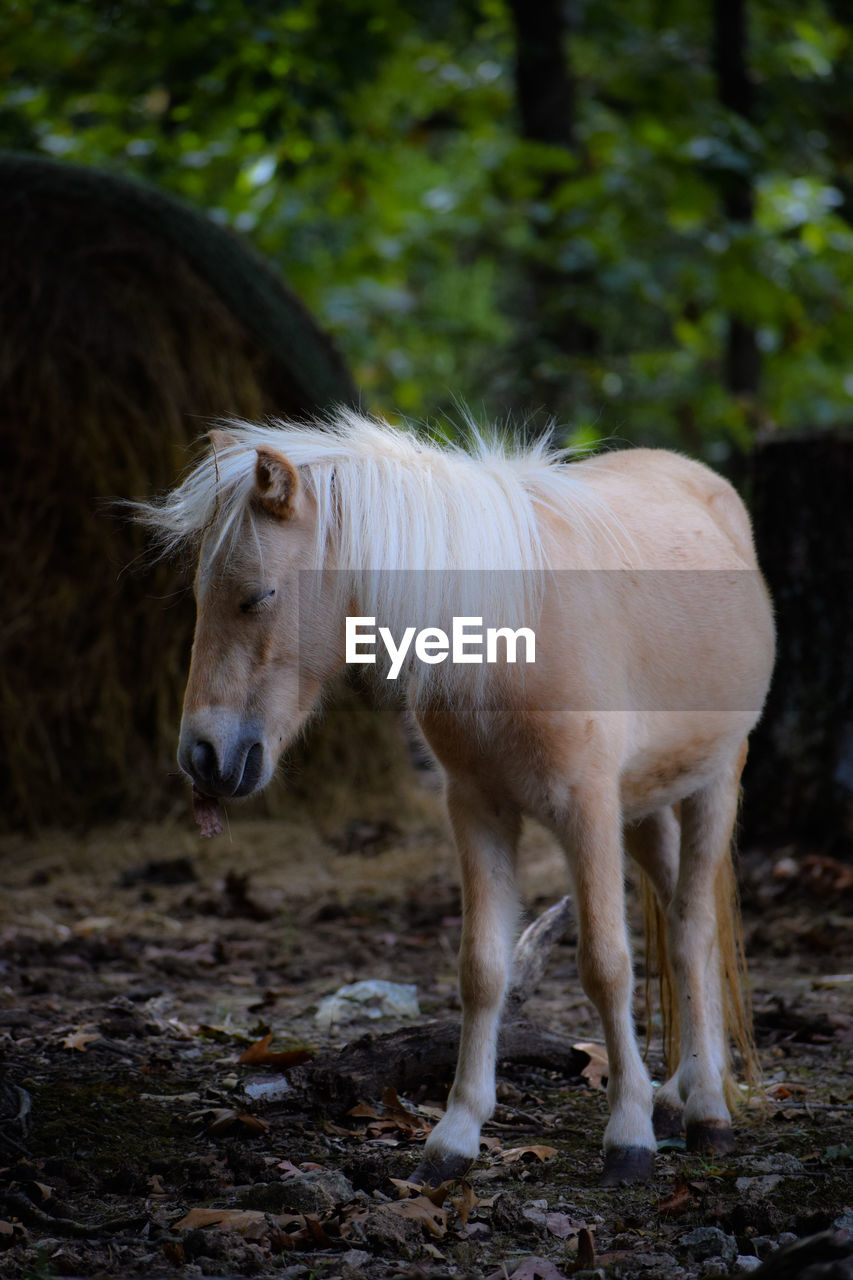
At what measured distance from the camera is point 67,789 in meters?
6.09

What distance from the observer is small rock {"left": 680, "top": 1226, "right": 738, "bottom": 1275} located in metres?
2.11

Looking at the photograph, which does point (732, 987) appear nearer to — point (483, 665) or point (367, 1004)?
point (367, 1004)

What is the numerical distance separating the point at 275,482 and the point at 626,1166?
5.52 ft

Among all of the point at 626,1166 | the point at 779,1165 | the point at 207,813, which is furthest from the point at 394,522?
the point at 779,1165

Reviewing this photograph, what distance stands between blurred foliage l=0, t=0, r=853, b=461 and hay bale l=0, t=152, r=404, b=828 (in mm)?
1515

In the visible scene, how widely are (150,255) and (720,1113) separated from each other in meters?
4.98

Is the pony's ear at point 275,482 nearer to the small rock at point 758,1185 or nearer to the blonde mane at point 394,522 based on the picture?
the blonde mane at point 394,522

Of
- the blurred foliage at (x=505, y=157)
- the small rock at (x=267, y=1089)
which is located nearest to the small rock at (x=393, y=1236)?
the small rock at (x=267, y=1089)

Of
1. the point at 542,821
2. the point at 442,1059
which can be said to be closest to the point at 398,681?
the point at 542,821

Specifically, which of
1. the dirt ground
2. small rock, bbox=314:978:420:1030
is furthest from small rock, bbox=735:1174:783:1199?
small rock, bbox=314:978:420:1030

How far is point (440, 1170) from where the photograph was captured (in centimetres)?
257

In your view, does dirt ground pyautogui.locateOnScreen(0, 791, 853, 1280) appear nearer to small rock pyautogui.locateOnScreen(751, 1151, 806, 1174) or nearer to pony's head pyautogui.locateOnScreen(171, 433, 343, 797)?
small rock pyautogui.locateOnScreen(751, 1151, 806, 1174)

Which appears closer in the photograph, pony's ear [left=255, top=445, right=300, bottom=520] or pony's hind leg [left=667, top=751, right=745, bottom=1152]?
pony's ear [left=255, top=445, right=300, bottom=520]

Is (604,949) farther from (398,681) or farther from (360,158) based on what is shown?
(360,158)
